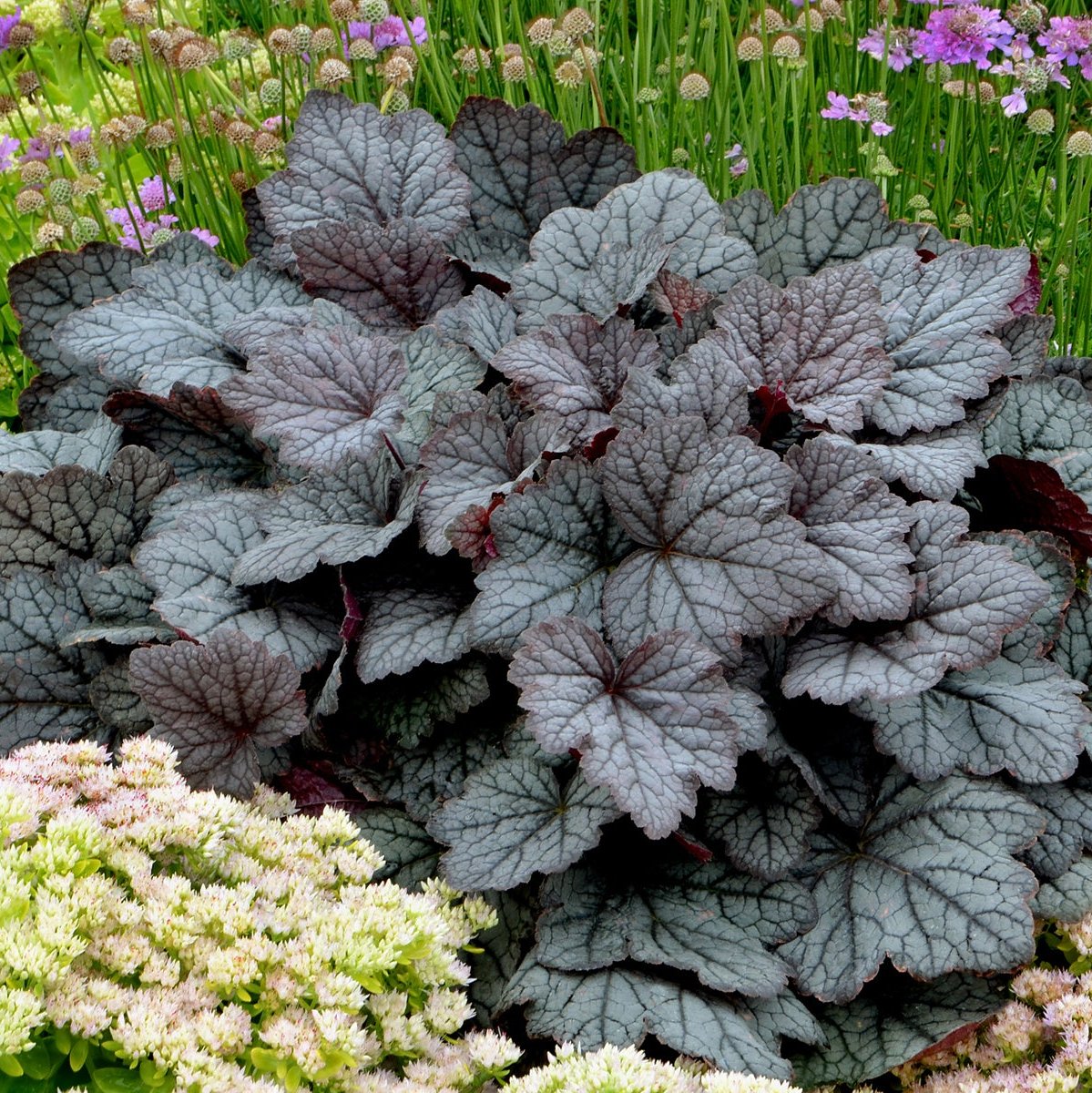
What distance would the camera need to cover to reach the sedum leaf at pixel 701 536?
6.16 feet

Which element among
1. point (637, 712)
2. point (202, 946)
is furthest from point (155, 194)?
point (202, 946)

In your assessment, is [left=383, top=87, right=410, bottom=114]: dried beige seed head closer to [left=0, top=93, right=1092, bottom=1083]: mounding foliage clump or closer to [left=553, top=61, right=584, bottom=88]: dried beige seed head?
[left=553, top=61, right=584, bottom=88]: dried beige seed head

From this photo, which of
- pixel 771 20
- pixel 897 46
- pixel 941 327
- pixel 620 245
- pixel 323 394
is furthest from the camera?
pixel 897 46

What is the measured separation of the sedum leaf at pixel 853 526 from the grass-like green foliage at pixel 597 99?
1164mm

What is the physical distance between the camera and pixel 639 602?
193cm

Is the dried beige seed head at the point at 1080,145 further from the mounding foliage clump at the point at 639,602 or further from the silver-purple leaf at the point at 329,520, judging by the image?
the silver-purple leaf at the point at 329,520

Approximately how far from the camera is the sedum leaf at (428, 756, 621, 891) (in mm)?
1844

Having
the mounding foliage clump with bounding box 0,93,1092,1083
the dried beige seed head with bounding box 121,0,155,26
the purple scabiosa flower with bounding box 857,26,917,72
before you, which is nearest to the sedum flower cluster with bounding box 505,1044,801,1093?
the mounding foliage clump with bounding box 0,93,1092,1083

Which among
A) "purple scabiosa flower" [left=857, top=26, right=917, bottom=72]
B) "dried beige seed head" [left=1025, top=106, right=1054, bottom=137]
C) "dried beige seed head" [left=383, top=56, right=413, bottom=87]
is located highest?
"dried beige seed head" [left=383, top=56, right=413, bottom=87]

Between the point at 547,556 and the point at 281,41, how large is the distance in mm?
1635

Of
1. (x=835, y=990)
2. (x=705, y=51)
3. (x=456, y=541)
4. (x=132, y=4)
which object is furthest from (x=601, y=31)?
(x=835, y=990)

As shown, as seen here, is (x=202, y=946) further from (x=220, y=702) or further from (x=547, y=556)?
(x=547, y=556)

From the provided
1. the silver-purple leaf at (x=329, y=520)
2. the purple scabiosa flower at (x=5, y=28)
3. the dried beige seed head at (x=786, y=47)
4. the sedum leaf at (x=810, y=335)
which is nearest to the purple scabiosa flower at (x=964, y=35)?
the dried beige seed head at (x=786, y=47)

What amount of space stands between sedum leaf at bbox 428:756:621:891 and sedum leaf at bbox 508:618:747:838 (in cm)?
15
